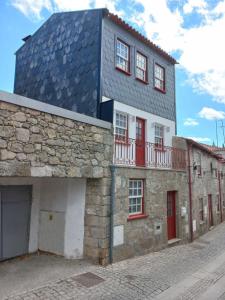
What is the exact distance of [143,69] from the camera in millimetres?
11758

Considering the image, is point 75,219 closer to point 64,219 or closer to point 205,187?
point 64,219

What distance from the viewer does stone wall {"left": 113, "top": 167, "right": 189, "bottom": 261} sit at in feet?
28.1

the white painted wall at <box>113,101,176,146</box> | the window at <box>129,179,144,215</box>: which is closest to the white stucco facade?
the window at <box>129,179,144,215</box>

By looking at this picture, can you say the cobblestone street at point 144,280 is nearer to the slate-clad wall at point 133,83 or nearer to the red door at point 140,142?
the red door at point 140,142

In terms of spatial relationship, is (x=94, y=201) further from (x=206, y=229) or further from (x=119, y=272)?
(x=206, y=229)

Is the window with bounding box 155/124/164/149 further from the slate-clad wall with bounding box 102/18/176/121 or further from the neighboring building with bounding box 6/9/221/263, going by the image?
the slate-clad wall with bounding box 102/18/176/121

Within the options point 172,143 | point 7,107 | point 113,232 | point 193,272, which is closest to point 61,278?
point 113,232

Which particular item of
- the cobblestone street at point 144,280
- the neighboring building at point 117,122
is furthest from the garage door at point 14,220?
the cobblestone street at point 144,280

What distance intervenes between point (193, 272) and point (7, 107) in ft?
22.1

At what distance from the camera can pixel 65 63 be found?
35.6 ft

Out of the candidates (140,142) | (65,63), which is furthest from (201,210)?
(65,63)

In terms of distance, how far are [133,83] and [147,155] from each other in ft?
9.66

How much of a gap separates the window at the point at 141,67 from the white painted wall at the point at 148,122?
4.99 feet

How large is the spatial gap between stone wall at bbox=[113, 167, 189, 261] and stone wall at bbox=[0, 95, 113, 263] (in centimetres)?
62
